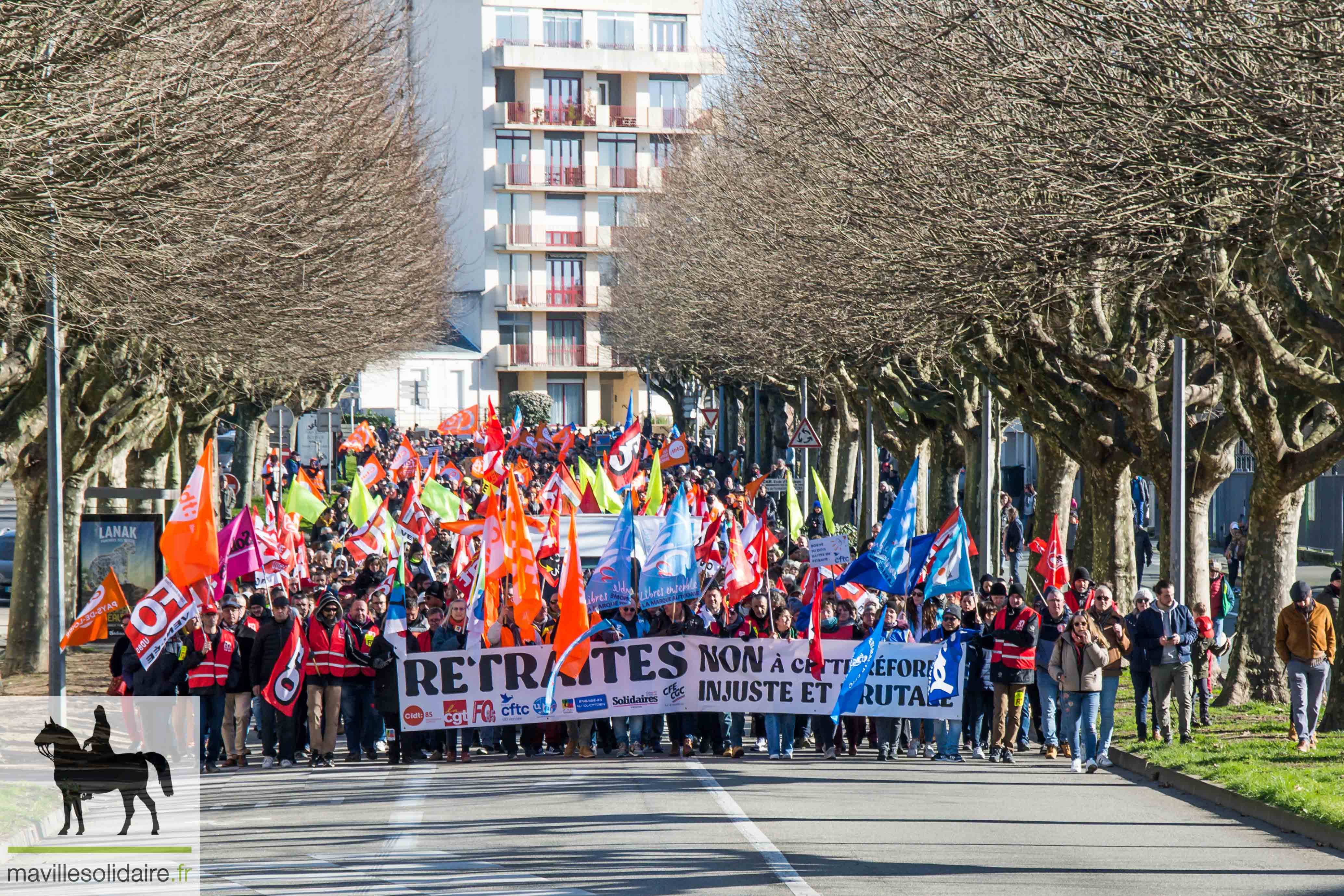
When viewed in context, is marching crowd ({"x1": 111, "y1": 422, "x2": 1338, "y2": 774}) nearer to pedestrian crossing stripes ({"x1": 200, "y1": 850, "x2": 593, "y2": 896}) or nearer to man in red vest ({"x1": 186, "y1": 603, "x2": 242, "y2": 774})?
man in red vest ({"x1": 186, "y1": 603, "x2": 242, "y2": 774})

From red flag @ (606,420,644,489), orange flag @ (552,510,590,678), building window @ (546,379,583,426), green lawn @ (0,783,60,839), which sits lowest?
green lawn @ (0,783,60,839)

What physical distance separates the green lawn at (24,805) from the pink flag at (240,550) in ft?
16.0

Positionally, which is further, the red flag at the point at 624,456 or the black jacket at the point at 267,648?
the red flag at the point at 624,456

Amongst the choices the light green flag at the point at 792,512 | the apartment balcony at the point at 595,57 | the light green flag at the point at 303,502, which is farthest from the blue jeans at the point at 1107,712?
the apartment balcony at the point at 595,57

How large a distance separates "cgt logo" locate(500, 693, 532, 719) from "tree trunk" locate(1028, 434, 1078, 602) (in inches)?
389

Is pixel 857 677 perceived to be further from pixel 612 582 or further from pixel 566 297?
pixel 566 297

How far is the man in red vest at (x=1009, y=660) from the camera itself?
15211 millimetres

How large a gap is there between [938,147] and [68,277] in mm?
8010

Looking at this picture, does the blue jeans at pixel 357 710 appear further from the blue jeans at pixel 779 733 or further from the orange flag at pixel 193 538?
the blue jeans at pixel 779 733

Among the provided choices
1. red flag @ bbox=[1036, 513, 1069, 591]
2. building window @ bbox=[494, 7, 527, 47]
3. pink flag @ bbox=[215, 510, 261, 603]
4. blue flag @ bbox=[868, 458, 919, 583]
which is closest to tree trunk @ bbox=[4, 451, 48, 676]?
pink flag @ bbox=[215, 510, 261, 603]

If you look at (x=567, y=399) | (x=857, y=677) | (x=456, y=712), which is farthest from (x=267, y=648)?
(x=567, y=399)

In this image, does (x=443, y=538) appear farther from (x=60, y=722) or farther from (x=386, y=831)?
A: (x=386, y=831)

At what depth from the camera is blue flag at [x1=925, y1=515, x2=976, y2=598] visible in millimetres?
16703

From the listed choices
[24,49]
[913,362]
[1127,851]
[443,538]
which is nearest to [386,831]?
[1127,851]
